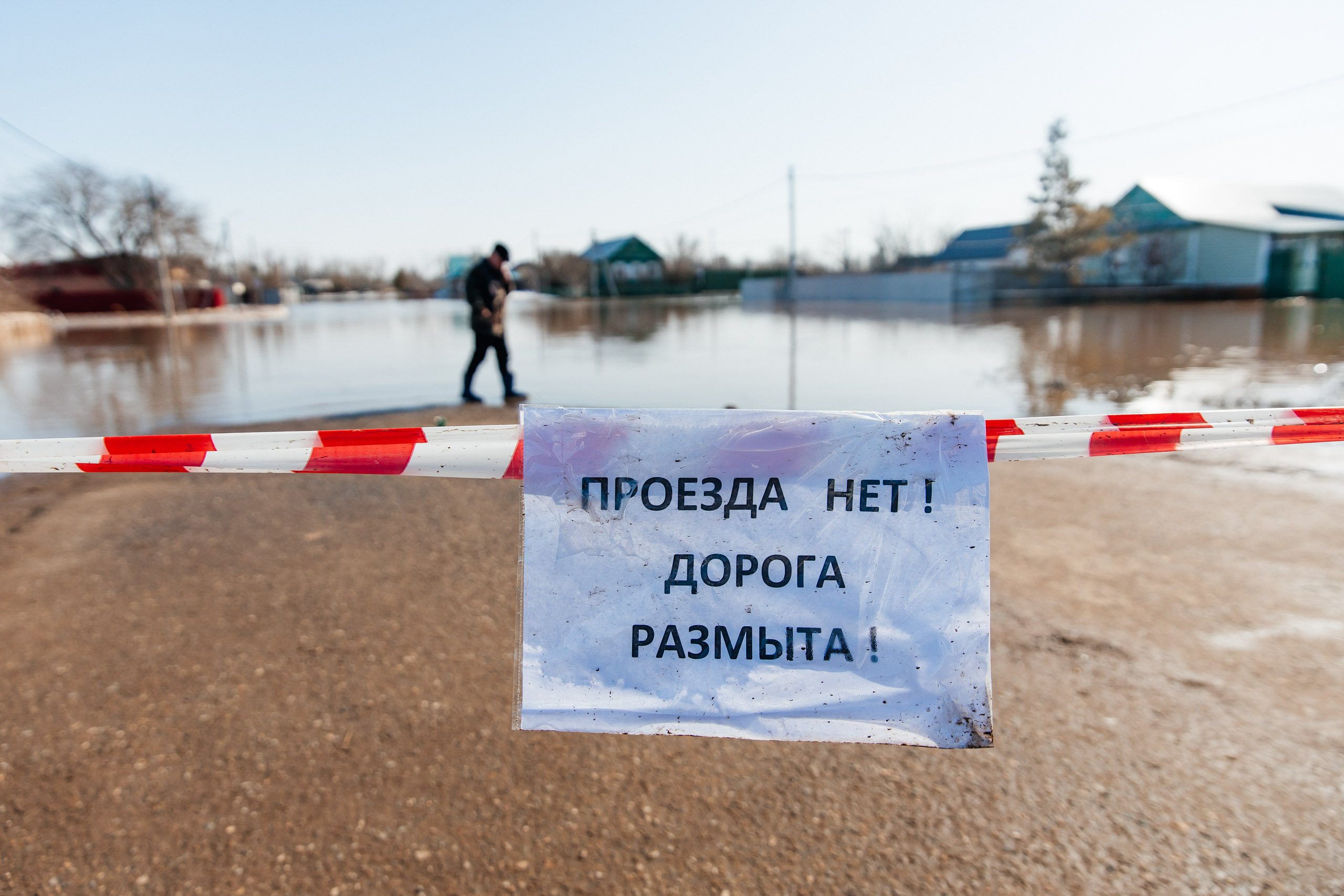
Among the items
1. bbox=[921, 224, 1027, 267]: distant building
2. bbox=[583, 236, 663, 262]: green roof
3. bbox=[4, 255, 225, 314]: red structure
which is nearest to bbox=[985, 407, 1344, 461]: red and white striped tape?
bbox=[4, 255, 225, 314]: red structure

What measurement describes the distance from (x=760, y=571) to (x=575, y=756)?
1347 mm

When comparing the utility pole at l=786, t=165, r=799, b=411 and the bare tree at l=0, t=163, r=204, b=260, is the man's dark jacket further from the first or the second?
the bare tree at l=0, t=163, r=204, b=260

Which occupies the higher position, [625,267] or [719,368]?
[625,267]

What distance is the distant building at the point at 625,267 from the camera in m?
79.7

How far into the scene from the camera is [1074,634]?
12.1ft

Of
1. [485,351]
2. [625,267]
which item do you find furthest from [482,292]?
[625,267]

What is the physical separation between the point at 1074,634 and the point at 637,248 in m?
85.9

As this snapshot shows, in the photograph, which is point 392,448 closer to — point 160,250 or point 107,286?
point 160,250

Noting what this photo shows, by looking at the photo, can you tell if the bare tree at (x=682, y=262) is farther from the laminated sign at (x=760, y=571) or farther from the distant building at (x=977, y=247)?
the laminated sign at (x=760, y=571)

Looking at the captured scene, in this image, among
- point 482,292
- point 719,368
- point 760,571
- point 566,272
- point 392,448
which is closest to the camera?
point 760,571

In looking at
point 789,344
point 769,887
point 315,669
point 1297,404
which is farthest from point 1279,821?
point 789,344

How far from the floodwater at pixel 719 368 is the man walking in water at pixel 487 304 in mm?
969

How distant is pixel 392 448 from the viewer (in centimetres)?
211

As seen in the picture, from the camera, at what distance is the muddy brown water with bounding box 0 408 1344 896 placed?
2307mm
